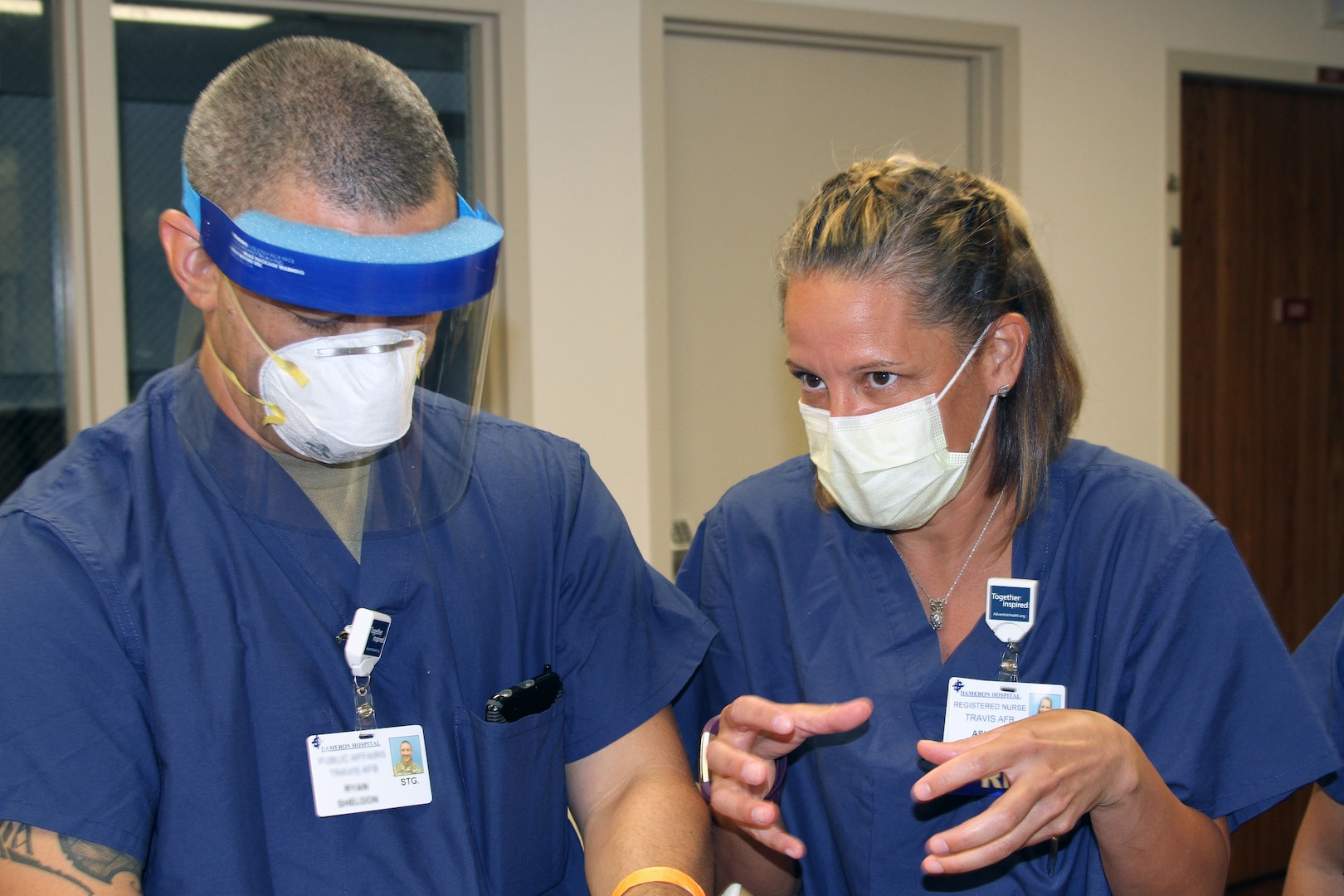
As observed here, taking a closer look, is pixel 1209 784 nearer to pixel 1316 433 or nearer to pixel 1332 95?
pixel 1316 433

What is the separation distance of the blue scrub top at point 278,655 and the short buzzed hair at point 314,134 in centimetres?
26

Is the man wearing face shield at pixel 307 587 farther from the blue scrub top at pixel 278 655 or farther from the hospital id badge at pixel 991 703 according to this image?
the hospital id badge at pixel 991 703

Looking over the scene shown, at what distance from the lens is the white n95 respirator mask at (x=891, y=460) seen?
133 centimetres

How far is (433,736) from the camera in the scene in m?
1.15

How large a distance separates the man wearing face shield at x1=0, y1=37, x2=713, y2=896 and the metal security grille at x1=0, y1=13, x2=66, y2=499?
134cm

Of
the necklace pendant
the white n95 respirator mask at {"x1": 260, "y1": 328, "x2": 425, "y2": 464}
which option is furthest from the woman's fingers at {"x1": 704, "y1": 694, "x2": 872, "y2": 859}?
the white n95 respirator mask at {"x1": 260, "y1": 328, "x2": 425, "y2": 464}

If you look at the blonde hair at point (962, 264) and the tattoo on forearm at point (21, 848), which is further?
the blonde hair at point (962, 264)

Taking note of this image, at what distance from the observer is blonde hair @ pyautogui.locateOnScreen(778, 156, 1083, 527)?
134 centimetres

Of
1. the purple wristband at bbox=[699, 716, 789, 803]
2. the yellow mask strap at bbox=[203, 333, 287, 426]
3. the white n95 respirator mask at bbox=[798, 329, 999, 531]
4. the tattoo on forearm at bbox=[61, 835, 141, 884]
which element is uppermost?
the yellow mask strap at bbox=[203, 333, 287, 426]

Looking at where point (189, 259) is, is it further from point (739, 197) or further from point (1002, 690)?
point (739, 197)

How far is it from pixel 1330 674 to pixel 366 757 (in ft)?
3.82

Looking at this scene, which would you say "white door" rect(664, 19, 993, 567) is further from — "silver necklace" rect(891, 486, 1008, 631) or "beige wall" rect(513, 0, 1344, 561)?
"silver necklace" rect(891, 486, 1008, 631)

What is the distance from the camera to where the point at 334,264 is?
990mm

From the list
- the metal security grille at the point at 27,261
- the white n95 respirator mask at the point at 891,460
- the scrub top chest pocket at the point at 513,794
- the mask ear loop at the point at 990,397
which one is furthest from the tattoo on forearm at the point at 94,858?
the metal security grille at the point at 27,261
